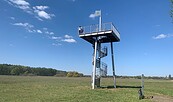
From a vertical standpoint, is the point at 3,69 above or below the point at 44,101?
above

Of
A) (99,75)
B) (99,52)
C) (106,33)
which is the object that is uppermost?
(106,33)

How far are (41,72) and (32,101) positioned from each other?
165578mm

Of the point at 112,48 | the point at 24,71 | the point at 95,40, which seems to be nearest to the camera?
the point at 95,40

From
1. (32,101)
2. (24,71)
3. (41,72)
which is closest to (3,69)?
(24,71)

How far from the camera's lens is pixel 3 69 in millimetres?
148500

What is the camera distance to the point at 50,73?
18425 centimetres

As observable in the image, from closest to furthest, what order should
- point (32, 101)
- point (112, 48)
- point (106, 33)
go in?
1. point (32, 101)
2. point (106, 33)
3. point (112, 48)

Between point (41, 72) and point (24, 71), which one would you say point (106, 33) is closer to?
point (24, 71)

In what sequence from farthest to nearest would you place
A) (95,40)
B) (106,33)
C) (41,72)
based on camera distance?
(41,72) → (95,40) → (106,33)

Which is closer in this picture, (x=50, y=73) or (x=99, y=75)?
(x=99, y=75)

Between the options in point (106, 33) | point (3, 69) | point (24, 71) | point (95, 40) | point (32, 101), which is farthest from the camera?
point (24, 71)

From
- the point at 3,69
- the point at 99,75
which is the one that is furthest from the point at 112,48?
the point at 3,69

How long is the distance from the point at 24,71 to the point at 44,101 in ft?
491

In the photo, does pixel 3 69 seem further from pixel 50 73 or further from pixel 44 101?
pixel 44 101
